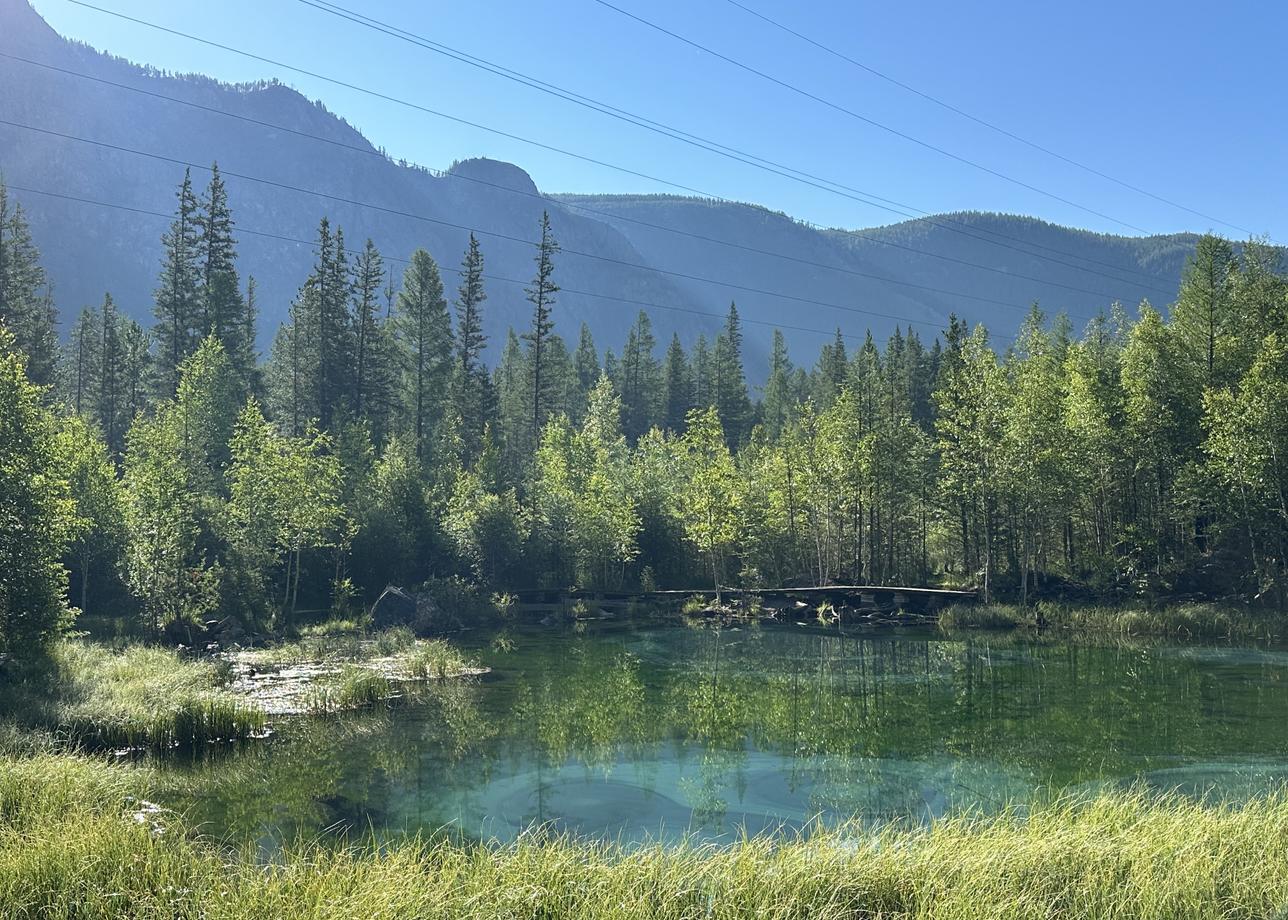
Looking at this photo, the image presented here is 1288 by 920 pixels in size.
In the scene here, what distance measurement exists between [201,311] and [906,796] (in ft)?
189

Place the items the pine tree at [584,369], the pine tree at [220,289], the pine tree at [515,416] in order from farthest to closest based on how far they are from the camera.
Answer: the pine tree at [584,369]
the pine tree at [515,416]
the pine tree at [220,289]

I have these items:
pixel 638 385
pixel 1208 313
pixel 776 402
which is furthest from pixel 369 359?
pixel 1208 313

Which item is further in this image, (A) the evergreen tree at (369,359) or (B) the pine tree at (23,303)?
(A) the evergreen tree at (369,359)

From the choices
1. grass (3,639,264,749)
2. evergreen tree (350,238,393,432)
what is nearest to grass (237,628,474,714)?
grass (3,639,264,749)

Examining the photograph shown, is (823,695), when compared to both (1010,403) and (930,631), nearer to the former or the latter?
(930,631)

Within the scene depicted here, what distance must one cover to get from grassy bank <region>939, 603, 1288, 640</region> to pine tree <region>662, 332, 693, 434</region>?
5288cm

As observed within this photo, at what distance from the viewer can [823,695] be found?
23.4 meters

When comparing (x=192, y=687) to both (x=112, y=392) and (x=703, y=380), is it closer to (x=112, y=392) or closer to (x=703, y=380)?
(x=112, y=392)

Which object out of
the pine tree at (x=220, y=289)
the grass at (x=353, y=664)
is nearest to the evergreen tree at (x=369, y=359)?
the pine tree at (x=220, y=289)

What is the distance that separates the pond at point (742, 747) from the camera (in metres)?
13.3

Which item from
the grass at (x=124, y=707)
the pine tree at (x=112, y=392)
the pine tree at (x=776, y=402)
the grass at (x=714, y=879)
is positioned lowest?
the grass at (x=124, y=707)

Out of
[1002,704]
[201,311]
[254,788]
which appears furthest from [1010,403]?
[201,311]

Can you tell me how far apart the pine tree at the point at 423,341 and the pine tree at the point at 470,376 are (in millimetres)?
1484

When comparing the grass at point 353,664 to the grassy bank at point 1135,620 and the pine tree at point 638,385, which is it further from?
the pine tree at point 638,385
